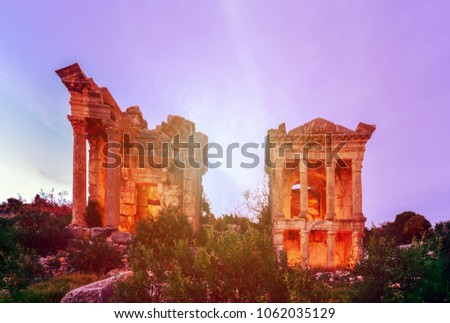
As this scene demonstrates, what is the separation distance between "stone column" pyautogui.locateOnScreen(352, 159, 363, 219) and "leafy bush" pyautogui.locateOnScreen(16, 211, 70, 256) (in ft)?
49.5

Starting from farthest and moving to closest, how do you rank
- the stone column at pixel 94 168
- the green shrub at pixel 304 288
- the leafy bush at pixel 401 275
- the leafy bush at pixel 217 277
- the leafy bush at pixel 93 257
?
the stone column at pixel 94 168 → the leafy bush at pixel 93 257 → the leafy bush at pixel 217 277 → the leafy bush at pixel 401 275 → the green shrub at pixel 304 288

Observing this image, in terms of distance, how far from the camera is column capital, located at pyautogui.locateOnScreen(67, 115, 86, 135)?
20.0m

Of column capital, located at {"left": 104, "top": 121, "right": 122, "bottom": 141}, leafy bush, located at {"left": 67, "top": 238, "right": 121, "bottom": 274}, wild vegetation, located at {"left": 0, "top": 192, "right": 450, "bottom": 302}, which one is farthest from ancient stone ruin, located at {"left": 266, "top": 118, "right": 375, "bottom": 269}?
wild vegetation, located at {"left": 0, "top": 192, "right": 450, "bottom": 302}

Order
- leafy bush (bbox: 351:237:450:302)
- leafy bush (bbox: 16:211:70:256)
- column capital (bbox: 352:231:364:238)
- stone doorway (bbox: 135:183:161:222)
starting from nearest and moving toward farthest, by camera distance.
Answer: leafy bush (bbox: 351:237:450:302)
leafy bush (bbox: 16:211:70:256)
column capital (bbox: 352:231:364:238)
stone doorway (bbox: 135:183:161:222)

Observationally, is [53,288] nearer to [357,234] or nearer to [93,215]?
[93,215]

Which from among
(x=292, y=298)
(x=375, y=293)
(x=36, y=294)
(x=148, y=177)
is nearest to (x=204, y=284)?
(x=292, y=298)

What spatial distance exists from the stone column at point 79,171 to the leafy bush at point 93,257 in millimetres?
4146

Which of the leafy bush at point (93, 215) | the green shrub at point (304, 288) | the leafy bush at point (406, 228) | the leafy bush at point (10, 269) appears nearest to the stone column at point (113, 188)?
the leafy bush at point (93, 215)

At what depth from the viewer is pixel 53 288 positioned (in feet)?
37.7

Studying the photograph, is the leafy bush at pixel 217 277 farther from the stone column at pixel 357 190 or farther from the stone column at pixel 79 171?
the stone column at pixel 357 190

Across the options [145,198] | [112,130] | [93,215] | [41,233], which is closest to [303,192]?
[145,198]

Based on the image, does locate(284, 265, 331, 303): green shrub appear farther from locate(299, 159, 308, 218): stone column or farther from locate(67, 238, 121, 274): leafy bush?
locate(299, 159, 308, 218): stone column

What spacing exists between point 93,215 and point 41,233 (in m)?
3.01

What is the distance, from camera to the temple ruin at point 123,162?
1991 cm
